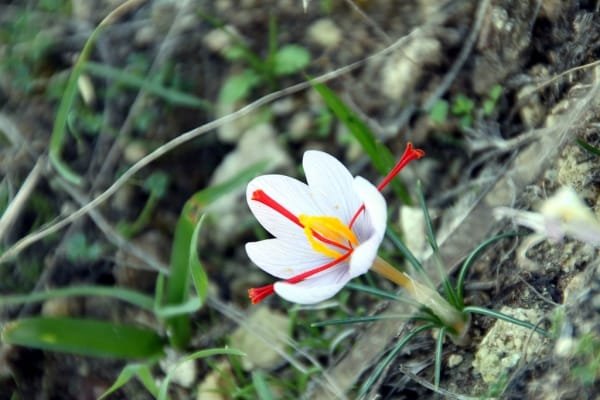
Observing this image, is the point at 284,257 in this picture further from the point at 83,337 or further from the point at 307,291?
the point at 83,337

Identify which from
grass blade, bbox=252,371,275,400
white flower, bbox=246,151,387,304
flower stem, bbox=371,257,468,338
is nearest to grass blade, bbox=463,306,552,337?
flower stem, bbox=371,257,468,338

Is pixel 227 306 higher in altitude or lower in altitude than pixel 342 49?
lower

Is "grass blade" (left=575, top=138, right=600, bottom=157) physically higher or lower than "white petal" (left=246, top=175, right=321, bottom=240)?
higher

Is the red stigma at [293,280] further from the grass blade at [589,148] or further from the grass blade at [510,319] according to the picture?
the grass blade at [589,148]

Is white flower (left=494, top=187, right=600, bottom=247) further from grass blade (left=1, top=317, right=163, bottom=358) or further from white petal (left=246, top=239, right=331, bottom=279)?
grass blade (left=1, top=317, right=163, bottom=358)

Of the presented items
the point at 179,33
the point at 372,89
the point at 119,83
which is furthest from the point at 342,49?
the point at 119,83

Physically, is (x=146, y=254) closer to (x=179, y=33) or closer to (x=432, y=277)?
(x=179, y=33)

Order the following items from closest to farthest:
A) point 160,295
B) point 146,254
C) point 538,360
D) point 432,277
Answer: point 538,360, point 432,277, point 160,295, point 146,254

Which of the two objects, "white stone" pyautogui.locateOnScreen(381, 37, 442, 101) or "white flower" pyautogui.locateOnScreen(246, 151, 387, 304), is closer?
"white flower" pyautogui.locateOnScreen(246, 151, 387, 304)

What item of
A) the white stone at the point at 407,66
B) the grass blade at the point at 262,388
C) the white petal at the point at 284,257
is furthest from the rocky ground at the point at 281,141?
the white petal at the point at 284,257
